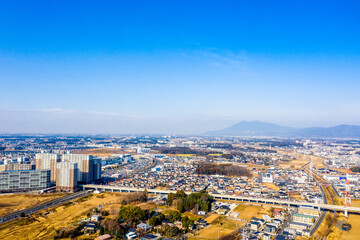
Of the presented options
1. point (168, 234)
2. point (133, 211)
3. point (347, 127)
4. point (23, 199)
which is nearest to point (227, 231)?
point (168, 234)

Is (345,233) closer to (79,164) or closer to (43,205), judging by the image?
(43,205)

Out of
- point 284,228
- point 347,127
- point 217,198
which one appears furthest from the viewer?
point 347,127

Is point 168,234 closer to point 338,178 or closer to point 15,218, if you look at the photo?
point 15,218

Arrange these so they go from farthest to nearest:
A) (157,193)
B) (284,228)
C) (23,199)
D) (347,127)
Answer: (347,127) < (157,193) < (23,199) < (284,228)

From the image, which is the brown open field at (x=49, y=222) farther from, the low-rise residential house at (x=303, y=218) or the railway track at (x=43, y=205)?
the low-rise residential house at (x=303, y=218)

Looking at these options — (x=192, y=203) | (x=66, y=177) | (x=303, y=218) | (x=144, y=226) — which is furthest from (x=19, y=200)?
(x=303, y=218)

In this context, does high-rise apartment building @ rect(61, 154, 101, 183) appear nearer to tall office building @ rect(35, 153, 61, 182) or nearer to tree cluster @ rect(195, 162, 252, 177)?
tall office building @ rect(35, 153, 61, 182)

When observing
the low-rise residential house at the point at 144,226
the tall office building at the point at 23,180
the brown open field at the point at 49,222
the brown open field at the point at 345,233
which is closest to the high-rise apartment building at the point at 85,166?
the tall office building at the point at 23,180
